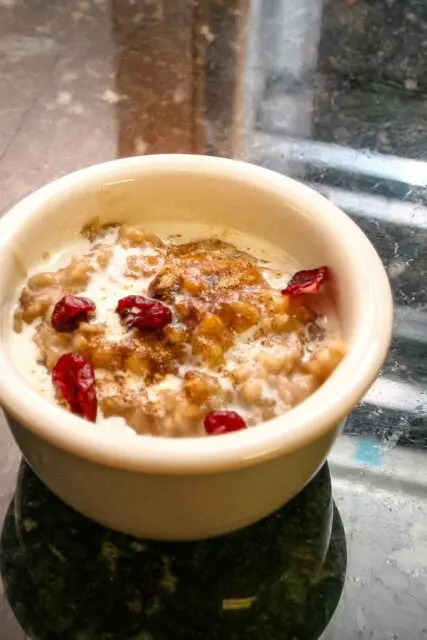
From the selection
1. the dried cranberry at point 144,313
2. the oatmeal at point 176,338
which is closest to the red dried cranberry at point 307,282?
the oatmeal at point 176,338

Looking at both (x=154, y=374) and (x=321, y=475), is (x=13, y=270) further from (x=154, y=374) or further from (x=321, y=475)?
(x=321, y=475)

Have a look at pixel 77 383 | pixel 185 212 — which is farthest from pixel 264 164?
pixel 77 383

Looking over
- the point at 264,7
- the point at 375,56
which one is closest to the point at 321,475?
the point at 375,56

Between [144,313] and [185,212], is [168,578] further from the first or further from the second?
[185,212]

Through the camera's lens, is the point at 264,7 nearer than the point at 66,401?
No

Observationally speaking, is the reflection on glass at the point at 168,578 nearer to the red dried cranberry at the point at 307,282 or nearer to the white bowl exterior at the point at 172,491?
the white bowl exterior at the point at 172,491

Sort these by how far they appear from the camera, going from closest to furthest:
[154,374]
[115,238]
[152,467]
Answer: [152,467], [154,374], [115,238]

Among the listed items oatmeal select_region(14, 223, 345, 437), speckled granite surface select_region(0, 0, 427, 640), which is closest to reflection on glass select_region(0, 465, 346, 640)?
speckled granite surface select_region(0, 0, 427, 640)

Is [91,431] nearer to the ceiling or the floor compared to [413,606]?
nearer to the ceiling
